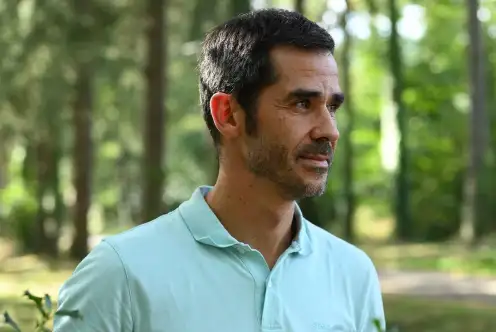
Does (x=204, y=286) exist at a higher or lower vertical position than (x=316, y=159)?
lower

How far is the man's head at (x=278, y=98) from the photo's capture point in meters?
1.98

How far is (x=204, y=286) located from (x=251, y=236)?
21cm

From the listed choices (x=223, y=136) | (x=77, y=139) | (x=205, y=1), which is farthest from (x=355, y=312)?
(x=77, y=139)

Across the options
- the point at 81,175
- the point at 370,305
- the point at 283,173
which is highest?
the point at 283,173

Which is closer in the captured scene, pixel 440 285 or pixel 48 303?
pixel 48 303

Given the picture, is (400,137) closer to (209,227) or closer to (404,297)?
(404,297)

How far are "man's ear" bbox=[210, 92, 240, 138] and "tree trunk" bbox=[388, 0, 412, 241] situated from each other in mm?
25200

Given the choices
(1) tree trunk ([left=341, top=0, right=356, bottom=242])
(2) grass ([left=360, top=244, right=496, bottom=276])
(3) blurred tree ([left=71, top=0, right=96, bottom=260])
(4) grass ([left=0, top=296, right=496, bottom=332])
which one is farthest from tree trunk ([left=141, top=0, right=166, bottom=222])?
(1) tree trunk ([left=341, top=0, right=356, bottom=242])

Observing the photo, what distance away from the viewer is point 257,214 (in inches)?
80.8

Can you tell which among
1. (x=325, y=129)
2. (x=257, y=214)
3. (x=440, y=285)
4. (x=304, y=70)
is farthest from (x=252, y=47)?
(x=440, y=285)

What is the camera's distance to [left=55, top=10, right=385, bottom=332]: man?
5.98 ft

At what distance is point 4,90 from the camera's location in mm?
18062

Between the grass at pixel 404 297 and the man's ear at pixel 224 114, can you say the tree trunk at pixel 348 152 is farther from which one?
the man's ear at pixel 224 114

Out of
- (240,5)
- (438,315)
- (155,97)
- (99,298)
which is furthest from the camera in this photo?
(155,97)
